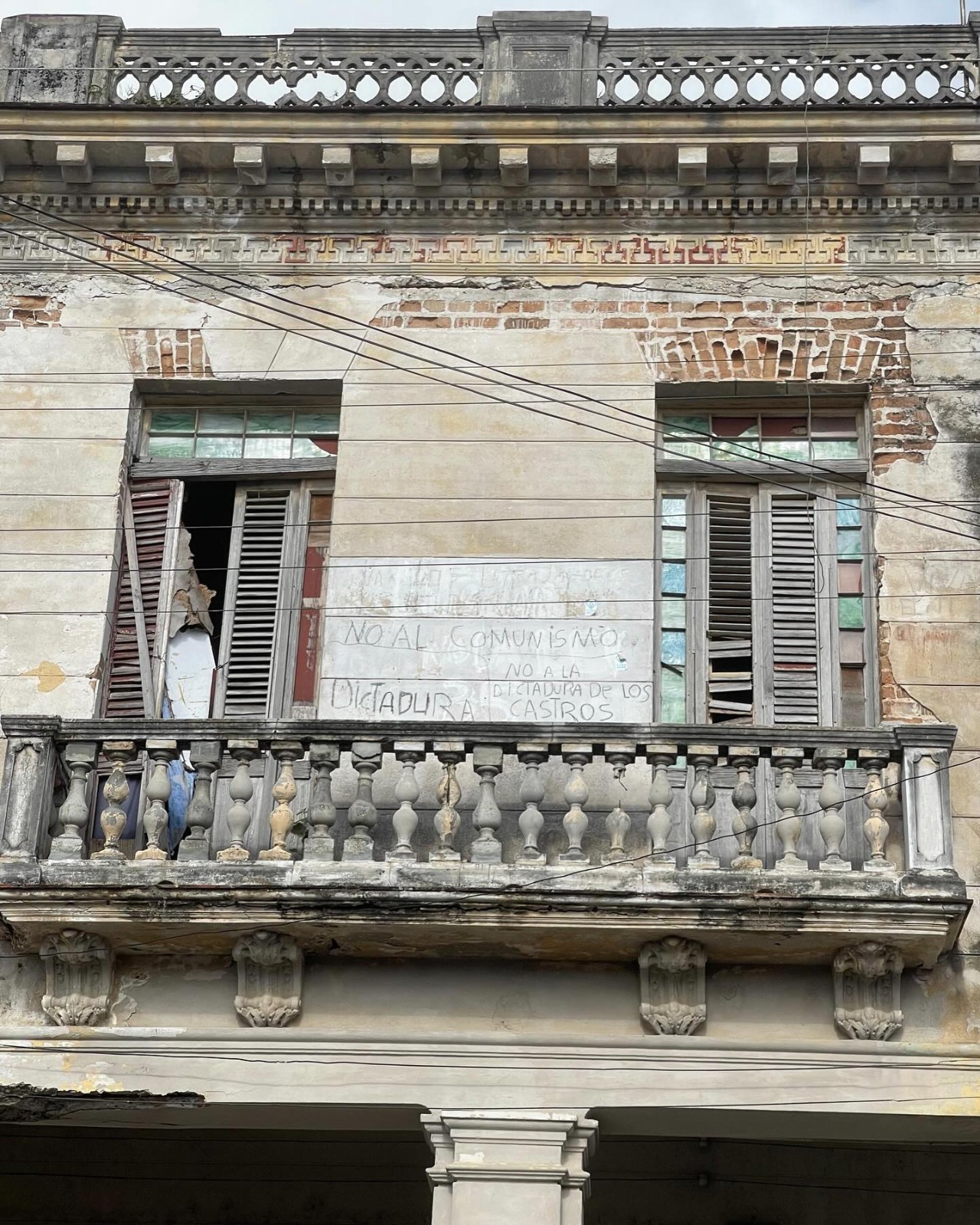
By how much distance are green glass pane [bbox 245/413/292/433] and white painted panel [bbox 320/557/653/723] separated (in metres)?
1.24

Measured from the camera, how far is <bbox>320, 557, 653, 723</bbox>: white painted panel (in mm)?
10625

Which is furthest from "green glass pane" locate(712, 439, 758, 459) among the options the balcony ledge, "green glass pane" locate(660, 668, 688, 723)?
the balcony ledge

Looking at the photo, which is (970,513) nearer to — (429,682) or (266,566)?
(429,682)

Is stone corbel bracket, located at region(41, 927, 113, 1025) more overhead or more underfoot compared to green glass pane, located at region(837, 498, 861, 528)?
more underfoot

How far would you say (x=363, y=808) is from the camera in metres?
9.73

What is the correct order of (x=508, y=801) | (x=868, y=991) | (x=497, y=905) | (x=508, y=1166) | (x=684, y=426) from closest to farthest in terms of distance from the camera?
(x=508, y=1166) → (x=497, y=905) → (x=868, y=991) → (x=508, y=801) → (x=684, y=426)

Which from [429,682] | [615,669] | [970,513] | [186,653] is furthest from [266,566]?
[970,513]

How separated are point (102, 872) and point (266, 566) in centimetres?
249

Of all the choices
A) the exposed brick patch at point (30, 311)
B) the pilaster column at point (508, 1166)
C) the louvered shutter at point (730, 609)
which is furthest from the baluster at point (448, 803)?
the exposed brick patch at point (30, 311)

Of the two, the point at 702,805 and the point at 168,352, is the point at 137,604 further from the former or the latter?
the point at 702,805

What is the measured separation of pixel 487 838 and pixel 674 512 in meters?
2.71

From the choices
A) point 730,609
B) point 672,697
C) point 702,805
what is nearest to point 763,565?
point 730,609

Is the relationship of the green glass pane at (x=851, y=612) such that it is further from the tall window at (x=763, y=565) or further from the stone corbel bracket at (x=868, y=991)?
the stone corbel bracket at (x=868, y=991)

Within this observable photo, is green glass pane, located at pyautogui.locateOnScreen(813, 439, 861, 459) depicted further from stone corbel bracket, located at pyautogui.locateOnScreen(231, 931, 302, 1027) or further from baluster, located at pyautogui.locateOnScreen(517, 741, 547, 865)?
stone corbel bracket, located at pyautogui.locateOnScreen(231, 931, 302, 1027)
